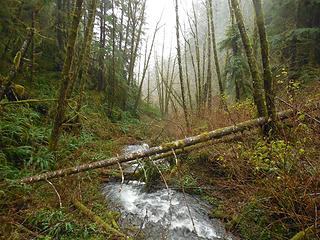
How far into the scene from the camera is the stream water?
17.2 feet

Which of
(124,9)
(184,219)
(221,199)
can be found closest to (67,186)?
(184,219)

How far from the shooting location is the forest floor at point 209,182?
4332 mm

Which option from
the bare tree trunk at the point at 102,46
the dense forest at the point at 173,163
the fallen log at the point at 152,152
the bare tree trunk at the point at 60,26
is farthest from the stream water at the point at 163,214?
the bare tree trunk at the point at 102,46

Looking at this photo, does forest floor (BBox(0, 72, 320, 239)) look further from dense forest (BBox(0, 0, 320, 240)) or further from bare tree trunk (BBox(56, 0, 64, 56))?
bare tree trunk (BBox(56, 0, 64, 56))

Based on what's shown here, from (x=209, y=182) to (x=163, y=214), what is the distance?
5.51ft

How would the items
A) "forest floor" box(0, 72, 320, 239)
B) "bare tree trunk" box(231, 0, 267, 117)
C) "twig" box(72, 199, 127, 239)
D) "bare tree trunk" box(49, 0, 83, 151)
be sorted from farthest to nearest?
"bare tree trunk" box(49, 0, 83, 151) → "bare tree trunk" box(231, 0, 267, 117) → "twig" box(72, 199, 127, 239) → "forest floor" box(0, 72, 320, 239)

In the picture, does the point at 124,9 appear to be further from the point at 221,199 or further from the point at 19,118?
the point at 221,199

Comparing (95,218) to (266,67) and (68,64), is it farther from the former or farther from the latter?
(266,67)

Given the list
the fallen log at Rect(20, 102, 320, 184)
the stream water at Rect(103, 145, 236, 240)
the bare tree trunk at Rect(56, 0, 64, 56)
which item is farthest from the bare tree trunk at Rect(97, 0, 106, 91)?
the fallen log at Rect(20, 102, 320, 184)

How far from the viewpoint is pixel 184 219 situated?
5707 millimetres

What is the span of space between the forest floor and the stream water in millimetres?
252

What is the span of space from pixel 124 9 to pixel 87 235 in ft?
55.1

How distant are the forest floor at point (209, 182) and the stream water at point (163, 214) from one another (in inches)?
9.9

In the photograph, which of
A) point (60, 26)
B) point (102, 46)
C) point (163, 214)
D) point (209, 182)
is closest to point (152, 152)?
point (163, 214)
